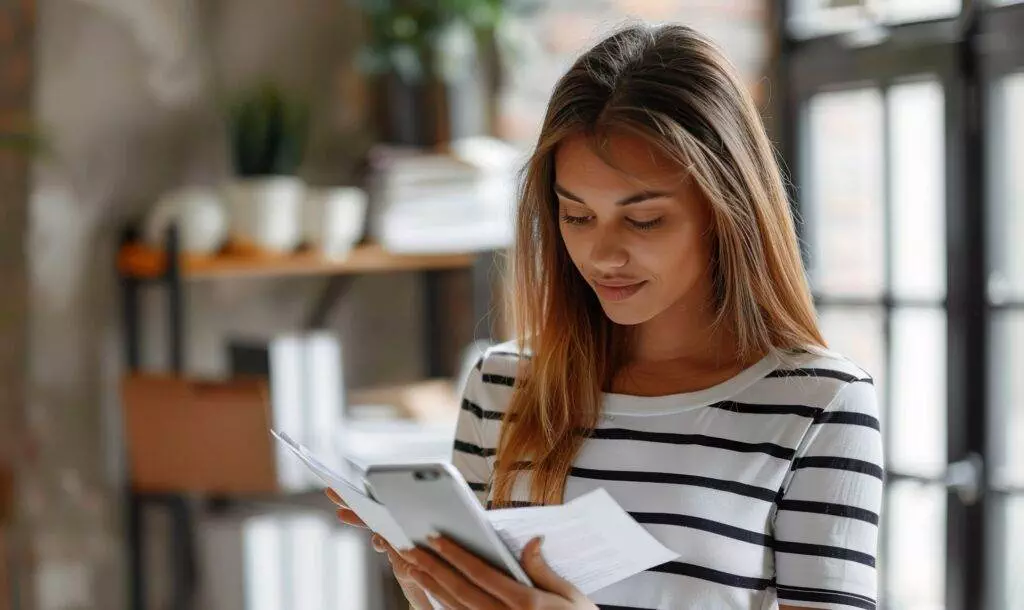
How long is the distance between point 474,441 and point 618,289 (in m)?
0.26

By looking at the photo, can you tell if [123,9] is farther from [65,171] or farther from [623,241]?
[623,241]

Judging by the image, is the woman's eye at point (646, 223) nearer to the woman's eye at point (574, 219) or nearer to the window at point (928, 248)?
the woman's eye at point (574, 219)

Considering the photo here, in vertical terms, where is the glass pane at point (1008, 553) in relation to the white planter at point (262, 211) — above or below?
below

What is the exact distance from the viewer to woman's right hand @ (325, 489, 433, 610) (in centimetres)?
112

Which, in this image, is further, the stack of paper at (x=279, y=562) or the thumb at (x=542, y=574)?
the stack of paper at (x=279, y=562)

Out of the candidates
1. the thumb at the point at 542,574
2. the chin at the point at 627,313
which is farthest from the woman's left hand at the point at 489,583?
the chin at the point at 627,313

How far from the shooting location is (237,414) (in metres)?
2.31

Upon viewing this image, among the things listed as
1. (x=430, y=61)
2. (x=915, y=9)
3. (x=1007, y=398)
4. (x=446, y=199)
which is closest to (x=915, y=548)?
(x=1007, y=398)

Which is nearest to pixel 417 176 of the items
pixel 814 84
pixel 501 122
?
pixel 501 122

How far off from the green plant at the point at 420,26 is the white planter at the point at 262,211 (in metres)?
0.35

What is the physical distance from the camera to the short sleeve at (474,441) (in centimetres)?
127

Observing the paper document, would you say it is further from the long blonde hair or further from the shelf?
the shelf

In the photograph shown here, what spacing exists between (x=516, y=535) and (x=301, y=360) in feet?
4.80

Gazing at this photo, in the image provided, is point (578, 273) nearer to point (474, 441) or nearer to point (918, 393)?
point (474, 441)
